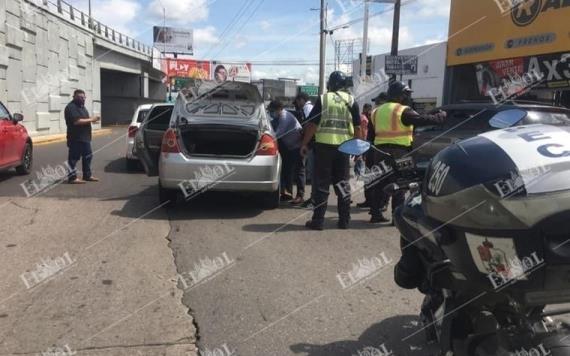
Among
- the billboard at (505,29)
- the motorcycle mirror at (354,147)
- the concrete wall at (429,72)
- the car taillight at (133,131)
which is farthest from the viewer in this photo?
the concrete wall at (429,72)

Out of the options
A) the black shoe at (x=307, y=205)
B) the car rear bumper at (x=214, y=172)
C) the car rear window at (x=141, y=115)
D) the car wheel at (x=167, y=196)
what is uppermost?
the car rear window at (x=141, y=115)

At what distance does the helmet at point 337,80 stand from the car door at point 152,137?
309 cm

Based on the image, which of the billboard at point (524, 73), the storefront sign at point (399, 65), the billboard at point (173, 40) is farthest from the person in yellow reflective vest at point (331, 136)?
the billboard at point (173, 40)

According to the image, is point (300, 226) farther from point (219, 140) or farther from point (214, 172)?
point (219, 140)

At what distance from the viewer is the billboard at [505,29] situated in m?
16.6

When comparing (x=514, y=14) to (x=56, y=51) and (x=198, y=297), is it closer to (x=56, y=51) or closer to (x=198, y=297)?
(x=198, y=297)

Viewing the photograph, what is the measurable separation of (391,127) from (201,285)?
3.53m

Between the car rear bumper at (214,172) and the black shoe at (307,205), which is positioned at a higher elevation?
the car rear bumper at (214,172)

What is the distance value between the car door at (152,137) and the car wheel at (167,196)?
1.81ft

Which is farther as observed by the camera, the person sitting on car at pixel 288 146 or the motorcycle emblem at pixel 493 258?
the person sitting on car at pixel 288 146

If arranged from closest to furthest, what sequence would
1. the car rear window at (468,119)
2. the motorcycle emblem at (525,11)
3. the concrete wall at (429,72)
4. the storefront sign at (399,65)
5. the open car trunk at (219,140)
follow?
1. the open car trunk at (219,140)
2. the car rear window at (468,119)
3. the storefront sign at (399,65)
4. the motorcycle emblem at (525,11)
5. the concrete wall at (429,72)

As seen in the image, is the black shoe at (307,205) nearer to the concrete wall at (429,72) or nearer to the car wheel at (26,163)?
the car wheel at (26,163)

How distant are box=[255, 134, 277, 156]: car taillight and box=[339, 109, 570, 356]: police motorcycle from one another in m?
4.99

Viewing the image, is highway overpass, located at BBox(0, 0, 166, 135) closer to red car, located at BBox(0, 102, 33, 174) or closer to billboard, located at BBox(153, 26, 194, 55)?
red car, located at BBox(0, 102, 33, 174)
